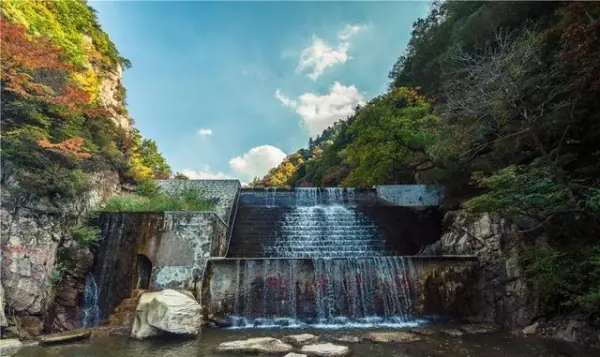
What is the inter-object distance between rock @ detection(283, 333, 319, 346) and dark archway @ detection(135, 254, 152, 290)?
4.59 metres

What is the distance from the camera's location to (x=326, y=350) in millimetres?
5590

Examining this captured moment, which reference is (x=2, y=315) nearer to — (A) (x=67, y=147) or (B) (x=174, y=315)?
(B) (x=174, y=315)

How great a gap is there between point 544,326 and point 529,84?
498 centimetres

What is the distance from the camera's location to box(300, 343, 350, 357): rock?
541 cm

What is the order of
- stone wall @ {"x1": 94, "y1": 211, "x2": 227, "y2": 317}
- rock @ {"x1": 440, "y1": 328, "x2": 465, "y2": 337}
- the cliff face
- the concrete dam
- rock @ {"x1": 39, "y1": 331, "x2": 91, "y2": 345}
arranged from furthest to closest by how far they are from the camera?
stone wall @ {"x1": 94, "y1": 211, "x2": 227, "y2": 317}
the concrete dam
the cliff face
rock @ {"x1": 440, "y1": 328, "x2": 465, "y2": 337}
rock @ {"x1": 39, "y1": 331, "x2": 91, "y2": 345}

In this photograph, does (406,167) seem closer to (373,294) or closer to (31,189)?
(373,294)

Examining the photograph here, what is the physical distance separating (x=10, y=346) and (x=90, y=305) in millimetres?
2883

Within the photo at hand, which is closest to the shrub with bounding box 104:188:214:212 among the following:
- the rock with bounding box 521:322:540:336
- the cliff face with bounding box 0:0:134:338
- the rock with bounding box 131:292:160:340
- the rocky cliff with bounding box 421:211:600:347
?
the cliff face with bounding box 0:0:134:338

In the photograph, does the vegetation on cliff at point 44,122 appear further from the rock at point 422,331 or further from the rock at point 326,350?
the rock at point 422,331

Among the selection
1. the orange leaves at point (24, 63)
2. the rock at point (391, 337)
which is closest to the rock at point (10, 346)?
the orange leaves at point (24, 63)

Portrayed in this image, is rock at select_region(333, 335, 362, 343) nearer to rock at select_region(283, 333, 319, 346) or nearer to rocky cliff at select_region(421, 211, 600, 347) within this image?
rock at select_region(283, 333, 319, 346)

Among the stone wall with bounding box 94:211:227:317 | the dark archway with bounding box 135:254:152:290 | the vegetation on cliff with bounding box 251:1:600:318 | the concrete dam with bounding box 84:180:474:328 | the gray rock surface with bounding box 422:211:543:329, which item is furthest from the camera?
the dark archway with bounding box 135:254:152:290

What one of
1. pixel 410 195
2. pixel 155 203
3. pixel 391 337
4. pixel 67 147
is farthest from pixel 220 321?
pixel 410 195

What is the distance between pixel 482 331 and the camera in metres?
7.11
